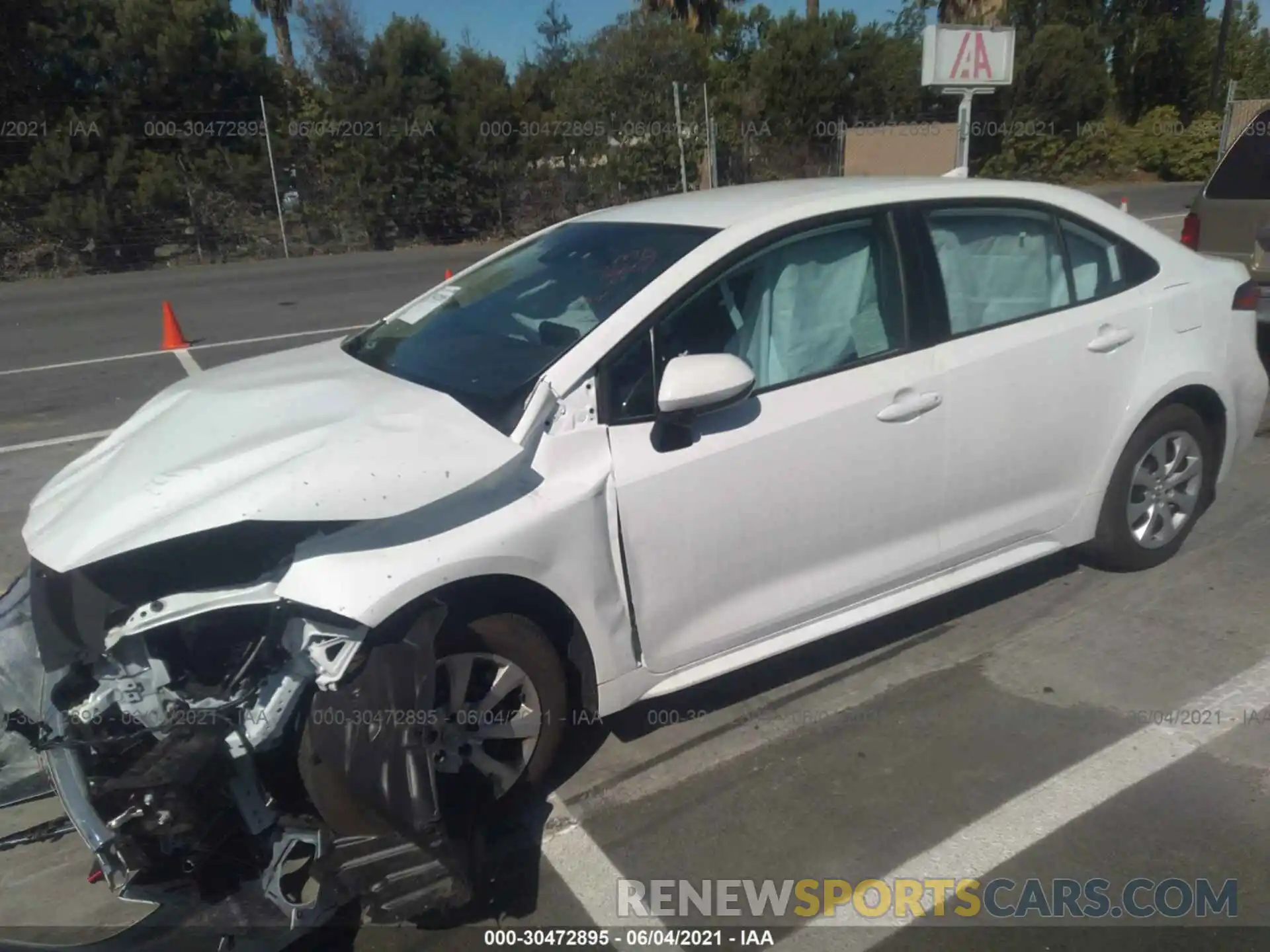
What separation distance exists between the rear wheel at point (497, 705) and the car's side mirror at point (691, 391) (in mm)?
696

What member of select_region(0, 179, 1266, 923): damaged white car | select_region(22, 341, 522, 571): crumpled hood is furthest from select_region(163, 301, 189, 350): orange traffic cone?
select_region(22, 341, 522, 571): crumpled hood

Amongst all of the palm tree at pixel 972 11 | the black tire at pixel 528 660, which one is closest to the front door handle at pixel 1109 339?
the black tire at pixel 528 660

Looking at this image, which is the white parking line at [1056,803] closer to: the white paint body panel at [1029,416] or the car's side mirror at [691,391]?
the white paint body panel at [1029,416]

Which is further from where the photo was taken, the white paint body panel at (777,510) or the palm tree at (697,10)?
the palm tree at (697,10)

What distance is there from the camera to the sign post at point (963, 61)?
946 centimetres

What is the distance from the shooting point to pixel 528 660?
3082mm

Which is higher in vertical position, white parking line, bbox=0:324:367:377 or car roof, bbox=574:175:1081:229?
car roof, bbox=574:175:1081:229

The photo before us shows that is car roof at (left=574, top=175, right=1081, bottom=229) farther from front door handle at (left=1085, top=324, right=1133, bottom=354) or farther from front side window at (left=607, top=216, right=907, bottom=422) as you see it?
front door handle at (left=1085, top=324, right=1133, bottom=354)

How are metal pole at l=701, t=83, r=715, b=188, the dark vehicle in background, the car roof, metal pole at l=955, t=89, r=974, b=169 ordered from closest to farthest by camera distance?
1. the car roof
2. the dark vehicle in background
3. metal pole at l=955, t=89, r=974, b=169
4. metal pole at l=701, t=83, r=715, b=188

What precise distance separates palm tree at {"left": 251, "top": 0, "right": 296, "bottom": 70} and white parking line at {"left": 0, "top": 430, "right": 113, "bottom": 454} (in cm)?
2973

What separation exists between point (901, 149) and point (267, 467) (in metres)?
22.7

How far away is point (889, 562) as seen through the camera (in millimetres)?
3775

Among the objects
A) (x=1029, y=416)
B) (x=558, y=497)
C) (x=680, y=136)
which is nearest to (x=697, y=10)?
(x=680, y=136)

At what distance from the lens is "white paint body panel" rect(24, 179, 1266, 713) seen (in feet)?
9.16
